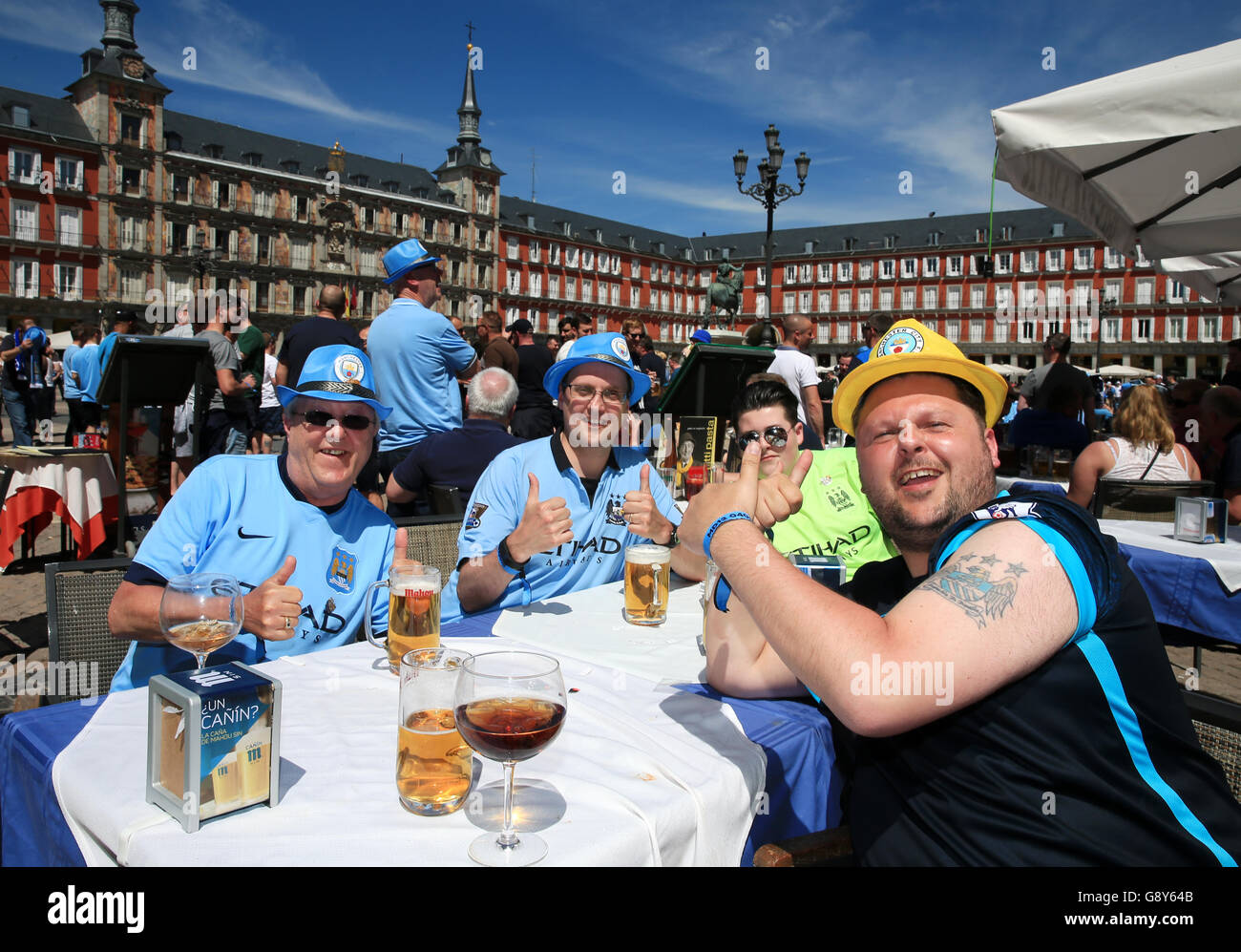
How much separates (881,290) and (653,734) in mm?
75033

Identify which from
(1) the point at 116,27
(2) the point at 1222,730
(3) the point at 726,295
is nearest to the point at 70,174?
(1) the point at 116,27

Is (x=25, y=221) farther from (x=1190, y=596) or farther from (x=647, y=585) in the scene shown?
(x=1190, y=596)

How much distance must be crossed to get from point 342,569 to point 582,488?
96 centimetres

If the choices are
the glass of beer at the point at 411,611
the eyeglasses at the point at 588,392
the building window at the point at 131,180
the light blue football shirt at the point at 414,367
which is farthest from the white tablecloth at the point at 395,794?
the building window at the point at 131,180

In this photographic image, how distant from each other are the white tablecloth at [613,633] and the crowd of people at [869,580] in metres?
0.17

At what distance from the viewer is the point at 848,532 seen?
3.36 m

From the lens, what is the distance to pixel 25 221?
39.7 m

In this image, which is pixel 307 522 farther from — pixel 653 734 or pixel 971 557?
pixel 971 557

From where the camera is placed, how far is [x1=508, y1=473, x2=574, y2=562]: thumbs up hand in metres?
2.37

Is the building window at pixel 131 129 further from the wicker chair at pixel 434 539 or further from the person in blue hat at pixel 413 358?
the wicker chair at pixel 434 539

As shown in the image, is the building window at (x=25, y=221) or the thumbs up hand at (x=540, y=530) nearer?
the thumbs up hand at (x=540, y=530)

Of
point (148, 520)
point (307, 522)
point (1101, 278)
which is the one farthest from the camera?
point (1101, 278)

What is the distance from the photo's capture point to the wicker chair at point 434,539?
3158mm

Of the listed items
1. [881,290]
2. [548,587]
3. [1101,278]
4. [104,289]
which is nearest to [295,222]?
[104,289]
